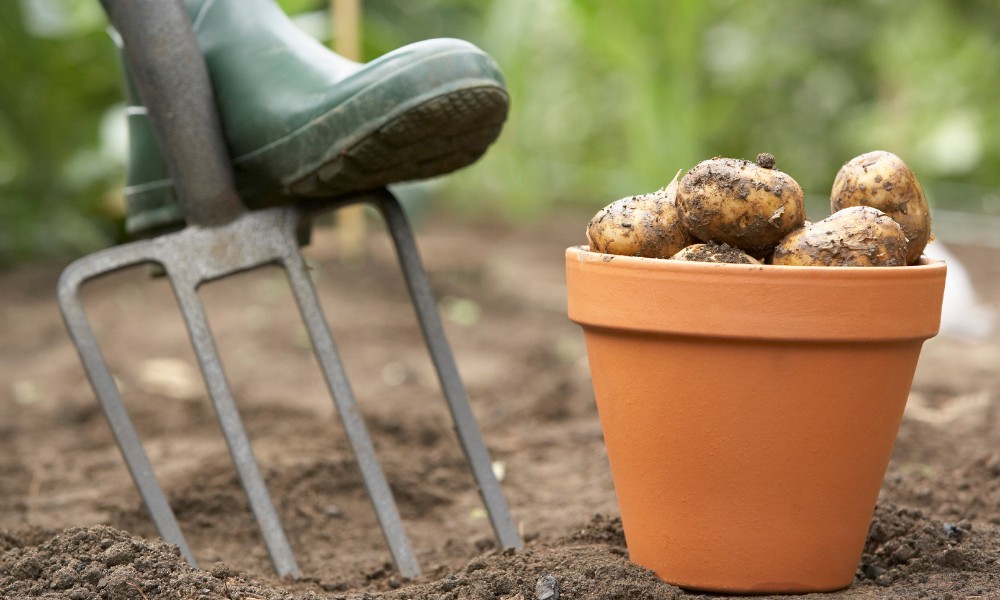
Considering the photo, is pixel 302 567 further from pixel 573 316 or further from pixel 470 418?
pixel 573 316

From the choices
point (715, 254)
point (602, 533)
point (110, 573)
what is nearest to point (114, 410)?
point (110, 573)

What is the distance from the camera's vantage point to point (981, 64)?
19.7 feet

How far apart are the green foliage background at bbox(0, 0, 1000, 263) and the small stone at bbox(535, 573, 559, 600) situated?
10.5 ft

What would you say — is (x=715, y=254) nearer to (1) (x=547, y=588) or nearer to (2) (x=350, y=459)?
(1) (x=547, y=588)

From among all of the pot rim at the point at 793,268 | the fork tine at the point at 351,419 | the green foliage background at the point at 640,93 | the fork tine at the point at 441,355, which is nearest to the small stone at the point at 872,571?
the pot rim at the point at 793,268

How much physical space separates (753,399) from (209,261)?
0.89 metres

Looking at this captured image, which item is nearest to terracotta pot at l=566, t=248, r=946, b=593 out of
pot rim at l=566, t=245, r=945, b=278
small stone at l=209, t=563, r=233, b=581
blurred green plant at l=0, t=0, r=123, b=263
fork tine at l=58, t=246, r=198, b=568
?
pot rim at l=566, t=245, r=945, b=278

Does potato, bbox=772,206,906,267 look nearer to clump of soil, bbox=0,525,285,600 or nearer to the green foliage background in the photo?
clump of soil, bbox=0,525,285,600

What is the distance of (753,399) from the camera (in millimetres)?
1001

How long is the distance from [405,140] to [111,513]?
0.92 m

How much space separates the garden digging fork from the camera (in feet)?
4.36

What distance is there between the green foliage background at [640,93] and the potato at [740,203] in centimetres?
305

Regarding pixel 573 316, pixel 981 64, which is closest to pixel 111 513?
pixel 573 316

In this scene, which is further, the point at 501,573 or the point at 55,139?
the point at 55,139
